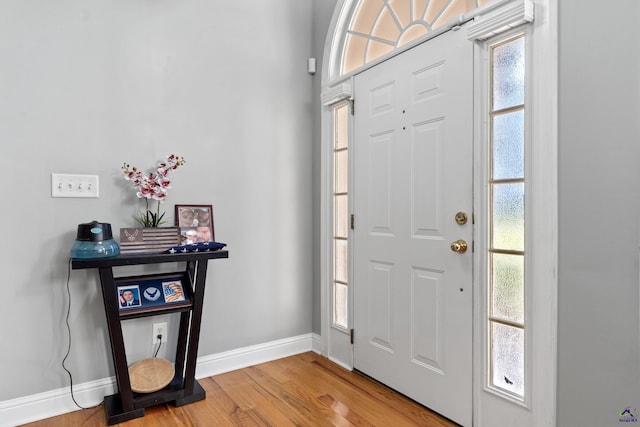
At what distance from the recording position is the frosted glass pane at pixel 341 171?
2712mm

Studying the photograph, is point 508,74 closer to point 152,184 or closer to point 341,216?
point 341,216

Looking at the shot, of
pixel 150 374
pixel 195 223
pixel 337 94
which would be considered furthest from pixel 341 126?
pixel 150 374

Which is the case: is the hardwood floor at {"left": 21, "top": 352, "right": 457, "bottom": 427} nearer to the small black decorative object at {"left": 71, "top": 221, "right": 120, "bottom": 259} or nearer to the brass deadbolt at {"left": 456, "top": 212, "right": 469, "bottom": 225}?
the small black decorative object at {"left": 71, "top": 221, "right": 120, "bottom": 259}

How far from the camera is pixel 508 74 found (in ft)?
5.70

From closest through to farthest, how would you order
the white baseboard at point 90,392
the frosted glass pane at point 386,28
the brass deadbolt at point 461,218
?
the brass deadbolt at point 461,218 < the white baseboard at point 90,392 < the frosted glass pane at point 386,28

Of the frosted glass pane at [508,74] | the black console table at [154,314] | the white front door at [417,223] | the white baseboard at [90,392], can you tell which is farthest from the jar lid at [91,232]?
the frosted glass pane at [508,74]

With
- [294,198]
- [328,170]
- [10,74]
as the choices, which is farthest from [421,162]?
[10,74]

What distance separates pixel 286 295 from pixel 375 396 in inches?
37.5

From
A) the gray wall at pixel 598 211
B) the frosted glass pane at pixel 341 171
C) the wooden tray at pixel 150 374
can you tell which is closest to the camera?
the gray wall at pixel 598 211

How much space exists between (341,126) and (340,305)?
4.04 feet

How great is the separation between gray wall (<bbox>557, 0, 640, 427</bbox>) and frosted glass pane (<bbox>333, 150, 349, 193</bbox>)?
1.39 metres

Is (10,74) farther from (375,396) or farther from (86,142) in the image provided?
(375,396)

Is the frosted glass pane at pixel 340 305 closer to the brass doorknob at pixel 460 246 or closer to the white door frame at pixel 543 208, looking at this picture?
the brass doorknob at pixel 460 246

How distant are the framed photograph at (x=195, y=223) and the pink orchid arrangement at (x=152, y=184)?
0.36ft
